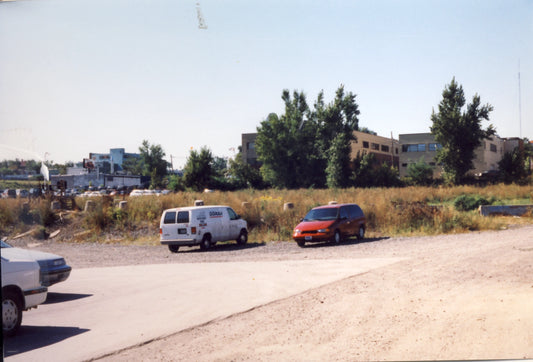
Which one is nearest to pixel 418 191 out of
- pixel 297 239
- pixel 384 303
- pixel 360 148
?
pixel 360 148

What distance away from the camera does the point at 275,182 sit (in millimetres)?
35031

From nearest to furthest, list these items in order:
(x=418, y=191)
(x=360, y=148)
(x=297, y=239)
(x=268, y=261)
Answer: (x=268, y=261), (x=297, y=239), (x=418, y=191), (x=360, y=148)

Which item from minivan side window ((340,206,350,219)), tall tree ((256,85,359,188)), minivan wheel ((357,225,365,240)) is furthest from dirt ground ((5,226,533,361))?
tall tree ((256,85,359,188))

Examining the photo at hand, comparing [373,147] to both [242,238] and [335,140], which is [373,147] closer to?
[335,140]

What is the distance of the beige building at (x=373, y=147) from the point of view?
3700cm

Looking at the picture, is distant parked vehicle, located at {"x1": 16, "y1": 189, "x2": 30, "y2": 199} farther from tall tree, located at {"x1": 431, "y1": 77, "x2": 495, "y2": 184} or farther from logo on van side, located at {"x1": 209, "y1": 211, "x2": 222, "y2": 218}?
tall tree, located at {"x1": 431, "y1": 77, "x2": 495, "y2": 184}

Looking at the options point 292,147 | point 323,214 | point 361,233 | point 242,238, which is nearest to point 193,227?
point 242,238

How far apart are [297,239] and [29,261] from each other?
1312 cm

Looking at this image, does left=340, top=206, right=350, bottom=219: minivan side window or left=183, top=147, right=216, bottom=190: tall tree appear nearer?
left=340, top=206, right=350, bottom=219: minivan side window

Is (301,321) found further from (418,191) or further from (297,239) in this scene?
(418,191)

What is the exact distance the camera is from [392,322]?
6.93 meters

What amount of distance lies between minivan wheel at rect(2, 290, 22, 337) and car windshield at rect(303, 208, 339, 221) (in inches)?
560

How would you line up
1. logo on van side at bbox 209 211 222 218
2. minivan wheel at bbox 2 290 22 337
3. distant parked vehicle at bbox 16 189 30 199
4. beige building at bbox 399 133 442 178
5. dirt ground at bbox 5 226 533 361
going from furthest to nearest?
beige building at bbox 399 133 442 178, logo on van side at bbox 209 211 222 218, distant parked vehicle at bbox 16 189 30 199, minivan wheel at bbox 2 290 22 337, dirt ground at bbox 5 226 533 361

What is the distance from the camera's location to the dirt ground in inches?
233
